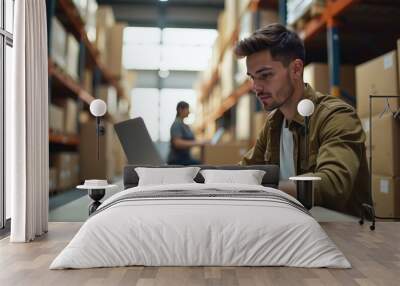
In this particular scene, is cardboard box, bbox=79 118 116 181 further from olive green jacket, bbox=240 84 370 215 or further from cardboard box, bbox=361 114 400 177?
cardboard box, bbox=361 114 400 177

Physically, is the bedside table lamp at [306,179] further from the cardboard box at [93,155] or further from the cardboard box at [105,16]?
the cardboard box at [105,16]

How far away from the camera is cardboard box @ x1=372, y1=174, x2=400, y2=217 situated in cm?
379

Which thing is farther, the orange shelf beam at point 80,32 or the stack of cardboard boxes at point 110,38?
the orange shelf beam at point 80,32

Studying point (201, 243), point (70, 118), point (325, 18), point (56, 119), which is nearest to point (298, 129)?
point (325, 18)

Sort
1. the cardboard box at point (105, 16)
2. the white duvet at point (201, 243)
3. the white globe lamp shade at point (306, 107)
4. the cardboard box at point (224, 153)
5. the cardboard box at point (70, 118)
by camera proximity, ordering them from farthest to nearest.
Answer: the cardboard box at point (70, 118) < the cardboard box at point (105, 16) < the cardboard box at point (224, 153) < the white globe lamp shade at point (306, 107) < the white duvet at point (201, 243)

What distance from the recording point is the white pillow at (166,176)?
3.82 m

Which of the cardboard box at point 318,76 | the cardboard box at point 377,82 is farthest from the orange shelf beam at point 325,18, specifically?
the cardboard box at point 377,82

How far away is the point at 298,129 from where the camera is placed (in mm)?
4172

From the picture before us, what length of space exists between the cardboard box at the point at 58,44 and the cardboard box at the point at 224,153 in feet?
7.52

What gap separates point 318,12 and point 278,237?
2713 millimetres

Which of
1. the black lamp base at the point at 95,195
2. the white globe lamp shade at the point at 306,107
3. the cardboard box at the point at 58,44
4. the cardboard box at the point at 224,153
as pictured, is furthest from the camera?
the cardboard box at the point at 58,44

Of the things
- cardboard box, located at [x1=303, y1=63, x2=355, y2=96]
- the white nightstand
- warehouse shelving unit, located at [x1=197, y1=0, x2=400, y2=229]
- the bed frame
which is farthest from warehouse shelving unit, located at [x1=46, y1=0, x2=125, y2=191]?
the white nightstand

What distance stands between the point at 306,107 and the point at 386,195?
1.04m

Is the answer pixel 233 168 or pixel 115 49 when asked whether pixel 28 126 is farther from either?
pixel 115 49
